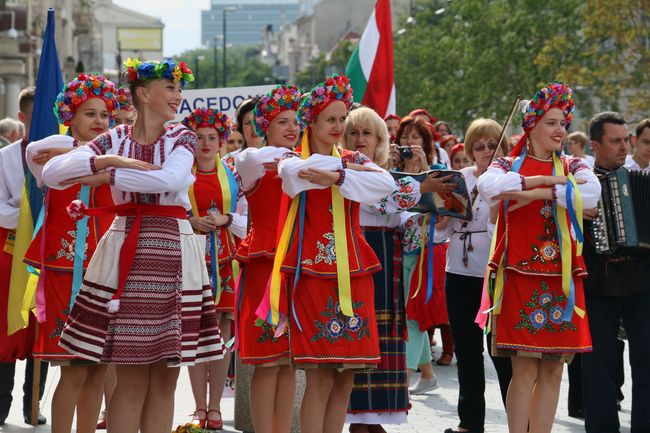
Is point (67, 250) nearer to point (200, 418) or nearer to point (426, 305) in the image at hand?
point (200, 418)

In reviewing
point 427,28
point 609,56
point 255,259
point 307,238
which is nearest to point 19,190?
point 255,259

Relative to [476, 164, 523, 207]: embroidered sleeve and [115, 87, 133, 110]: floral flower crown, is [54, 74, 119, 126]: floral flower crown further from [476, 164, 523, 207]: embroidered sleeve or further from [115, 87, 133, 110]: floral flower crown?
[476, 164, 523, 207]: embroidered sleeve

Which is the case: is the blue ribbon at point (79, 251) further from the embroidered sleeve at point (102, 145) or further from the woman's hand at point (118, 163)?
the woman's hand at point (118, 163)

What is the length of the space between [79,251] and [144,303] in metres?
1.19

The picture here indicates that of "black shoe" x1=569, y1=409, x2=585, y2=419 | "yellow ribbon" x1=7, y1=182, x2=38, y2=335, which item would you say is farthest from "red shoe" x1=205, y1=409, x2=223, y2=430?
"black shoe" x1=569, y1=409, x2=585, y2=419

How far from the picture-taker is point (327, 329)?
24.7 feet

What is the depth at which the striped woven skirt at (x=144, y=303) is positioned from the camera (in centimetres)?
673

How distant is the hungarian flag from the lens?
14453 millimetres

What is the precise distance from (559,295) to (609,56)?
90.0 ft

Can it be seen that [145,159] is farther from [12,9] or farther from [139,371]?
[12,9]

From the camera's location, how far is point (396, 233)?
360 inches

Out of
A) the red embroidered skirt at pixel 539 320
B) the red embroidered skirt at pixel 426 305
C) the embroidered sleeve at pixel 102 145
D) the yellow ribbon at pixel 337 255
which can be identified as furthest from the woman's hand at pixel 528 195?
the red embroidered skirt at pixel 426 305

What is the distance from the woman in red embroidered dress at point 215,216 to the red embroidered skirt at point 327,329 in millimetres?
2306

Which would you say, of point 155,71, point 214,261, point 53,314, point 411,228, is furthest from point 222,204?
point 155,71
